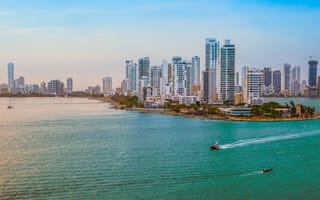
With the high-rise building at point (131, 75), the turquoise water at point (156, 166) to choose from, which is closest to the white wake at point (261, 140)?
the turquoise water at point (156, 166)

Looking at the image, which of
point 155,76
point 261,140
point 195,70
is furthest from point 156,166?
point 155,76

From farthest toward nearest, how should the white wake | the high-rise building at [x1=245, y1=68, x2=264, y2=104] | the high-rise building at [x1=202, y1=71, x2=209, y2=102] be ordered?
→ 1. the high-rise building at [x1=202, y1=71, x2=209, y2=102]
2. the high-rise building at [x1=245, y1=68, x2=264, y2=104]
3. the white wake

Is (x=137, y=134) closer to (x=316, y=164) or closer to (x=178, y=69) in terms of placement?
(x=316, y=164)

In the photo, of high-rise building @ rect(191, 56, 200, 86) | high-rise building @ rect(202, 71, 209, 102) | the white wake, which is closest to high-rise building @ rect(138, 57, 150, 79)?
high-rise building @ rect(191, 56, 200, 86)

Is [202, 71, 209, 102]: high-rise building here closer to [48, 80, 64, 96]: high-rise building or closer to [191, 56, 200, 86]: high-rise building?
[191, 56, 200, 86]: high-rise building

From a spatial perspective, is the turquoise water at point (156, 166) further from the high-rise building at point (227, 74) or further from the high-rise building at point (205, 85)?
the high-rise building at point (205, 85)
